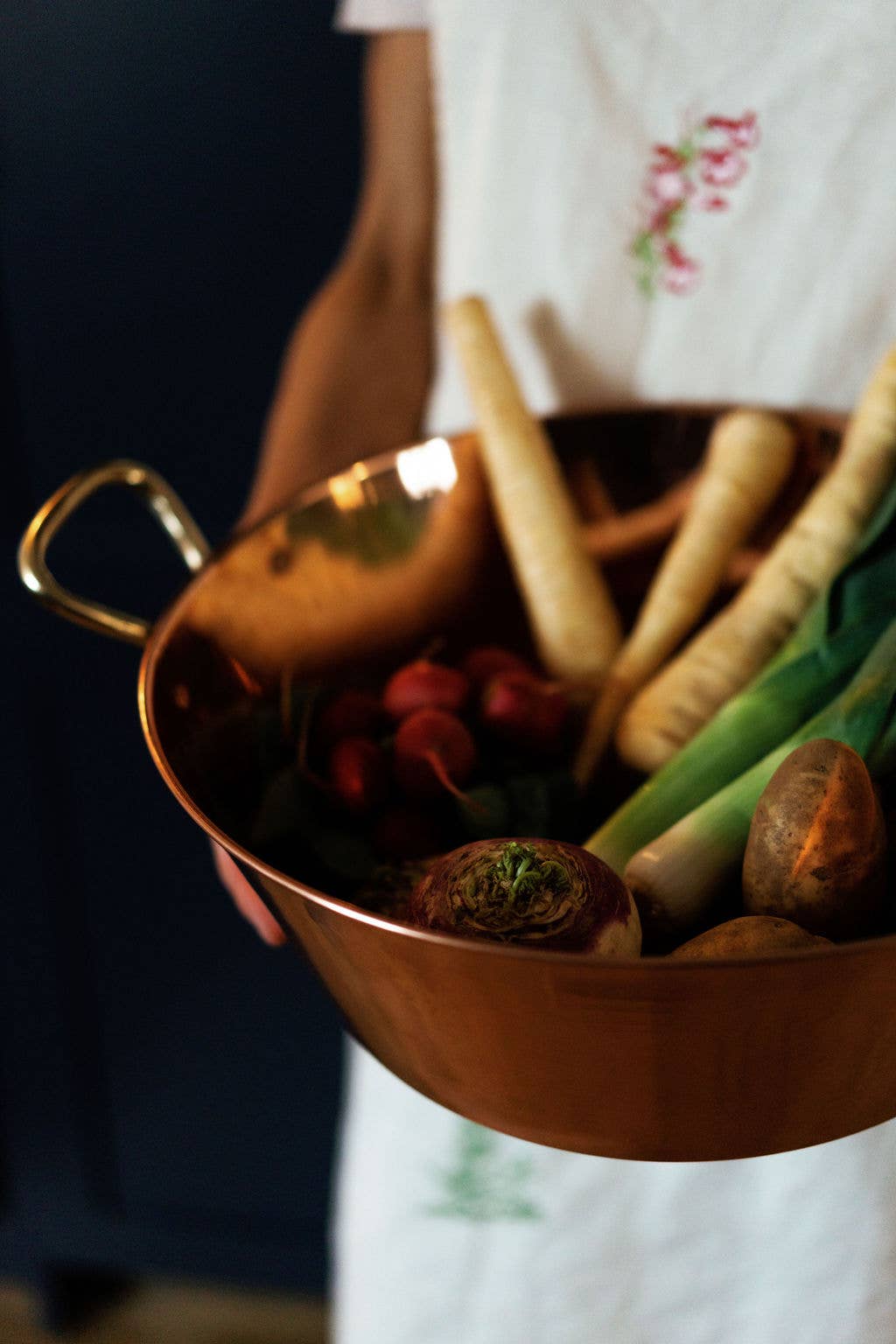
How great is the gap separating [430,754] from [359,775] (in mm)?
31

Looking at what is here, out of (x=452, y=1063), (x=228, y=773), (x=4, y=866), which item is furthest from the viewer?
(x=4, y=866)

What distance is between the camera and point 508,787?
1.56 feet

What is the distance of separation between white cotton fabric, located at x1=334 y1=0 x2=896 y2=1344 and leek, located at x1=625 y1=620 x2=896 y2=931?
23cm

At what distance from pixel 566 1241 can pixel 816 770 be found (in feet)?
1.36

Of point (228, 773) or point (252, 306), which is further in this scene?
point (252, 306)

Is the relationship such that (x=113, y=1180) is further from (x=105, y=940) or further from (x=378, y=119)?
(x=378, y=119)

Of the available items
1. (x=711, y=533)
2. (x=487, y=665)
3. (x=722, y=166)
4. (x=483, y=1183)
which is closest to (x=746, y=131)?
(x=722, y=166)

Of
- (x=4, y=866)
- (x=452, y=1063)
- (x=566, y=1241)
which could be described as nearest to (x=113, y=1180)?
(x=4, y=866)

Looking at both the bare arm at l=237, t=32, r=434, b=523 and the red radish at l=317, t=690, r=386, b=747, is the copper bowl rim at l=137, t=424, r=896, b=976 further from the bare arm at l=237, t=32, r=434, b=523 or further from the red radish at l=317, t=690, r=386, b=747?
the bare arm at l=237, t=32, r=434, b=523

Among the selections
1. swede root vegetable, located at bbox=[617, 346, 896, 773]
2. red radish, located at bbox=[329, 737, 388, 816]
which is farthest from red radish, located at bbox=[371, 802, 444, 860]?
swede root vegetable, located at bbox=[617, 346, 896, 773]

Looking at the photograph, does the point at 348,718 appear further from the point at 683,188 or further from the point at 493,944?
the point at 683,188

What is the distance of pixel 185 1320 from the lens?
4.00 feet

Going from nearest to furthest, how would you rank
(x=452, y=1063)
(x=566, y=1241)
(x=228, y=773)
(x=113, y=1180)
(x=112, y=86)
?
1. (x=452, y=1063)
2. (x=228, y=773)
3. (x=566, y=1241)
4. (x=112, y=86)
5. (x=113, y=1180)

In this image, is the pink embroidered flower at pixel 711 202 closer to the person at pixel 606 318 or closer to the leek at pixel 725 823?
the person at pixel 606 318
